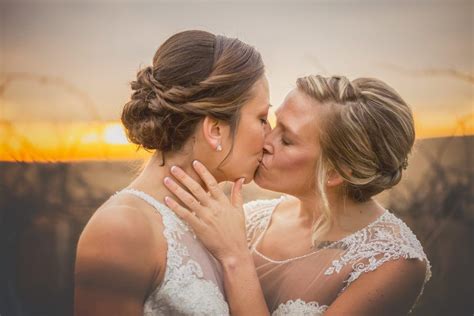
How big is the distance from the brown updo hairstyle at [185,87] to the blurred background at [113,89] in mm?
907

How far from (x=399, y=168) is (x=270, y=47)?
→ 37.0 inches

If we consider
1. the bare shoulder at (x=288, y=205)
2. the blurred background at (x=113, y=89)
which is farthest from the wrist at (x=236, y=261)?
the blurred background at (x=113, y=89)

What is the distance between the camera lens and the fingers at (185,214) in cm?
186

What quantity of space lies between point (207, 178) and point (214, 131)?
156mm

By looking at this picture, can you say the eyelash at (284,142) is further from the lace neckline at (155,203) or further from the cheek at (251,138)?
the lace neckline at (155,203)

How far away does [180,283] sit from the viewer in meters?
1.76

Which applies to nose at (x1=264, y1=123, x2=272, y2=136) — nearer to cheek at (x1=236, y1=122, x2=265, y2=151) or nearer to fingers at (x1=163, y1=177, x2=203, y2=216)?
cheek at (x1=236, y1=122, x2=265, y2=151)

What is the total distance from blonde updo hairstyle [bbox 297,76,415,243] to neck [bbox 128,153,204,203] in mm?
590

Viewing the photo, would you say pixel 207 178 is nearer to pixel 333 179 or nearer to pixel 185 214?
pixel 185 214

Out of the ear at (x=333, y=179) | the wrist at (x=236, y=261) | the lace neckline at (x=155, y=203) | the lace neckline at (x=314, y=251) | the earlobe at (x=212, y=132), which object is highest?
the earlobe at (x=212, y=132)

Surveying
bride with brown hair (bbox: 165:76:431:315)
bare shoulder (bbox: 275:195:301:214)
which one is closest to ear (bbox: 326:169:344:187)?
bride with brown hair (bbox: 165:76:431:315)

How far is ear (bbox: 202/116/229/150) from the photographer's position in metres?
1.90

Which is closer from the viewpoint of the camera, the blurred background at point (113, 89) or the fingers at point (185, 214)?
the fingers at point (185, 214)

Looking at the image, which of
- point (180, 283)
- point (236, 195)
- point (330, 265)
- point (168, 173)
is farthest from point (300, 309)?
point (168, 173)
